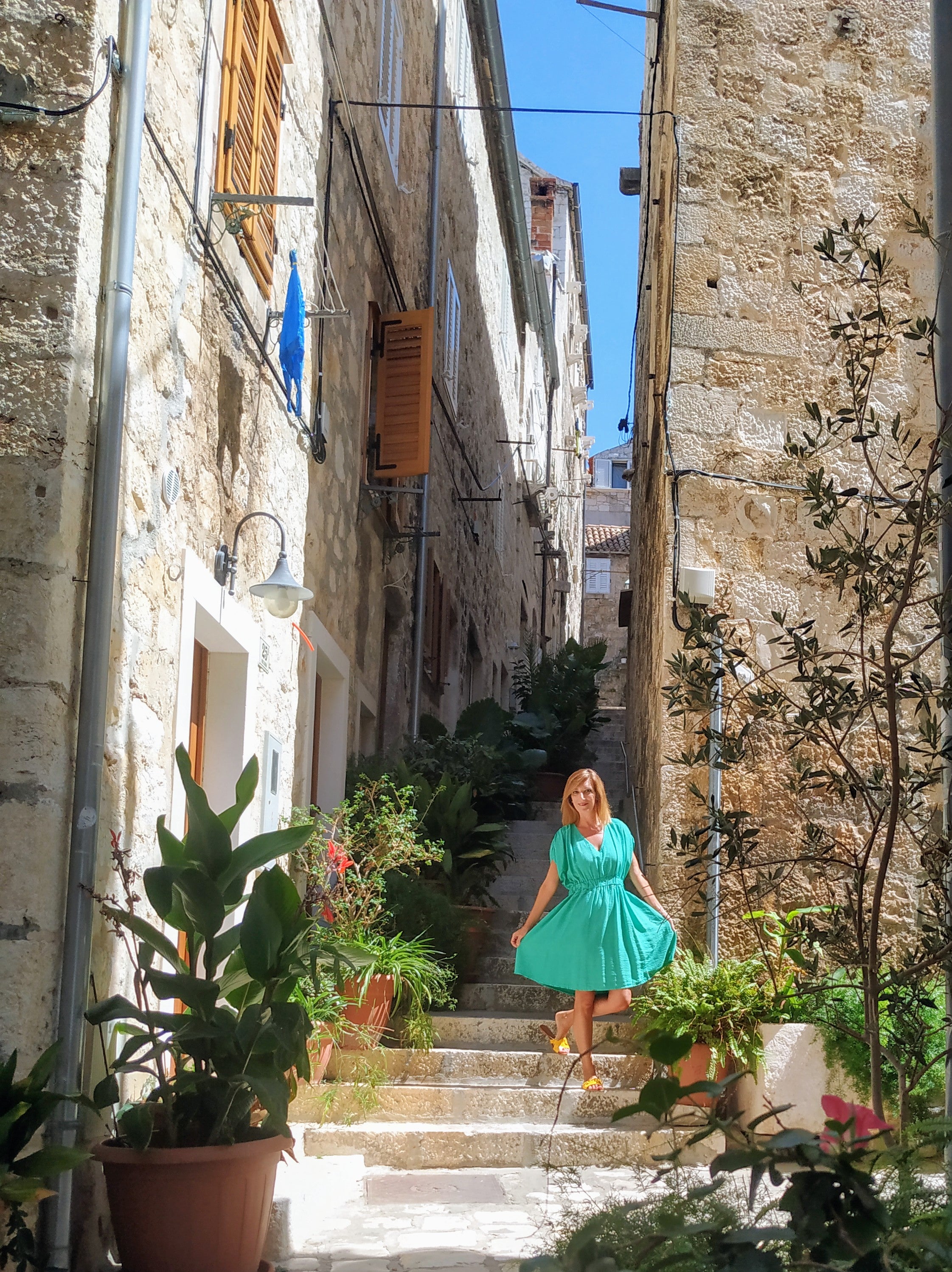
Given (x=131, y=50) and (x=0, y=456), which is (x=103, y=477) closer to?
(x=0, y=456)

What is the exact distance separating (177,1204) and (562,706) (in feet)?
33.4

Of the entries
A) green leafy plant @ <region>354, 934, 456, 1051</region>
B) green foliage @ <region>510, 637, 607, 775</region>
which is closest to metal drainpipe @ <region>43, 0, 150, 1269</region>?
green leafy plant @ <region>354, 934, 456, 1051</region>

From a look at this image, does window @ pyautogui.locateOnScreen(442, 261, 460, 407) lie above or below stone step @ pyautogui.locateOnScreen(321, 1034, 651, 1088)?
above

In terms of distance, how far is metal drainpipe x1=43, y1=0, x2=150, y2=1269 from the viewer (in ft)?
12.2

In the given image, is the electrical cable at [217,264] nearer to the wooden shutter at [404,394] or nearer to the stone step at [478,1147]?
the wooden shutter at [404,394]

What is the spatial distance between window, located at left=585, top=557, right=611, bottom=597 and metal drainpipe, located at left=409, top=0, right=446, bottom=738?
2067 cm

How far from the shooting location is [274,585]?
565 centimetres

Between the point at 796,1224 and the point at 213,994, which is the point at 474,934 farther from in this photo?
the point at 796,1224

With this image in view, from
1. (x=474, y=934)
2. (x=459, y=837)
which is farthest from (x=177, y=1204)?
(x=459, y=837)

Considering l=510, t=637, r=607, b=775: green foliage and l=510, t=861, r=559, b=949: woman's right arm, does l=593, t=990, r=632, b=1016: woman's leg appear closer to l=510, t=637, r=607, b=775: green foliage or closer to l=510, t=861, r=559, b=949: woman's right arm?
l=510, t=861, r=559, b=949: woman's right arm

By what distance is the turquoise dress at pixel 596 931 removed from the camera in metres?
6.14

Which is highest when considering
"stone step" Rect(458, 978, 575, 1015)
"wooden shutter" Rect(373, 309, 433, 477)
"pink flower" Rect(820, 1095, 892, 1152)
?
"wooden shutter" Rect(373, 309, 433, 477)

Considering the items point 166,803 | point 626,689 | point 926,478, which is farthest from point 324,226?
A: point 626,689

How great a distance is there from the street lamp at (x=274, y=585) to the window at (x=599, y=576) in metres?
27.1
